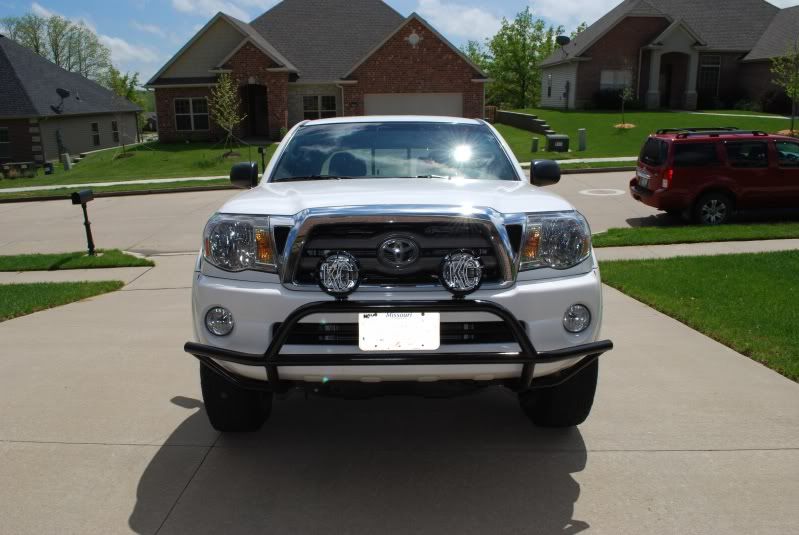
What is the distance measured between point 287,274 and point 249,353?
408 millimetres

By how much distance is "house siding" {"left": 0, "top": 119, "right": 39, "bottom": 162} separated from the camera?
35.5m

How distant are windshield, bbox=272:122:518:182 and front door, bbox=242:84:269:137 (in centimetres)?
3170

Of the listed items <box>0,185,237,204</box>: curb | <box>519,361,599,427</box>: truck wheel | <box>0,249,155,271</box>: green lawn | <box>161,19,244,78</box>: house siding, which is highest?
<box>161,19,244,78</box>: house siding

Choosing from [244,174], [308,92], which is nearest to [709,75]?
[308,92]

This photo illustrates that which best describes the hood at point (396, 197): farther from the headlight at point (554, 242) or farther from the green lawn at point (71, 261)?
the green lawn at point (71, 261)

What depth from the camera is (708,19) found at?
41.7m

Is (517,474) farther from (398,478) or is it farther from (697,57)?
(697,57)

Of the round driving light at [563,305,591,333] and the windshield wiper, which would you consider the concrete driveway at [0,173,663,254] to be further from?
the round driving light at [563,305,591,333]

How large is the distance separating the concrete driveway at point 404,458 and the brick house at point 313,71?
28538 mm

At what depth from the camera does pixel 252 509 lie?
332 centimetres

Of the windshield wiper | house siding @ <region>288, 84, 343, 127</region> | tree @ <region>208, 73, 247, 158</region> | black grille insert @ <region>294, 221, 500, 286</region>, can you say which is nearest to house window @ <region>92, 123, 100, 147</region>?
tree @ <region>208, 73, 247, 158</region>

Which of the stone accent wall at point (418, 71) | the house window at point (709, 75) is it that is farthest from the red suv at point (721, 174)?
the house window at point (709, 75)

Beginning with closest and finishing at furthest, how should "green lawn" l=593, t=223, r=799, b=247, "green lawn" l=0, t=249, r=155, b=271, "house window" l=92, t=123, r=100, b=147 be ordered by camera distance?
"green lawn" l=0, t=249, r=155, b=271
"green lawn" l=593, t=223, r=799, b=247
"house window" l=92, t=123, r=100, b=147

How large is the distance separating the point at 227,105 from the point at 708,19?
28972 mm
